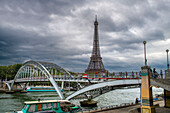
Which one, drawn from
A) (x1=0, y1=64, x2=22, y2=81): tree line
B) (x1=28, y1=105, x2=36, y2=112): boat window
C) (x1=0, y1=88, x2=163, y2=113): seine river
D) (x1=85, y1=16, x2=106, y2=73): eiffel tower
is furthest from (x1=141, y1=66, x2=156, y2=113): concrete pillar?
(x1=0, y1=64, x2=22, y2=81): tree line

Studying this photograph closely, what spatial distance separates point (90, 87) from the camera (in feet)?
81.9

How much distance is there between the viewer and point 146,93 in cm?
1409

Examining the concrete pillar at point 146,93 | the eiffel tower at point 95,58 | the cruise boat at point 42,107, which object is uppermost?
the eiffel tower at point 95,58

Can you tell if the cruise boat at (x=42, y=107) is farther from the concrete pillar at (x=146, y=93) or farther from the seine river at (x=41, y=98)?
the seine river at (x=41, y=98)

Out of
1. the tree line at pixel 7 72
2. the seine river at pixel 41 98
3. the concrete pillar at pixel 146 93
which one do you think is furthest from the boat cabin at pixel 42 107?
the tree line at pixel 7 72

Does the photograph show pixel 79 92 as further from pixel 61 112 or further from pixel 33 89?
pixel 33 89

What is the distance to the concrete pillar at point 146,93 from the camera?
13891 millimetres

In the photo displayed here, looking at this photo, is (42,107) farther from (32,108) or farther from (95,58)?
(95,58)

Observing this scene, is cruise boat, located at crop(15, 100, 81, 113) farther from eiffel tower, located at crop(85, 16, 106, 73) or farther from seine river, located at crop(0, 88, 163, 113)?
eiffel tower, located at crop(85, 16, 106, 73)

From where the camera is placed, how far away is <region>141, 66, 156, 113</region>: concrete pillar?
13891 millimetres

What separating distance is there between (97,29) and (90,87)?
83334 millimetres

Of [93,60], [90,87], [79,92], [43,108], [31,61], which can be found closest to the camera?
[43,108]

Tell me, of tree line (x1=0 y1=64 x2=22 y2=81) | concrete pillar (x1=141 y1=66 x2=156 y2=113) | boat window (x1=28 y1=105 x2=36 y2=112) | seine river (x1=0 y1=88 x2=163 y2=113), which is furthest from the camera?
tree line (x1=0 y1=64 x2=22 y2=81)

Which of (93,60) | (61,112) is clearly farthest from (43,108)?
(93,60)
